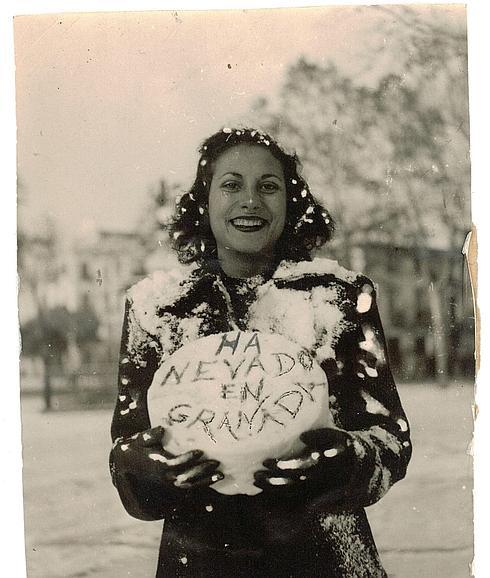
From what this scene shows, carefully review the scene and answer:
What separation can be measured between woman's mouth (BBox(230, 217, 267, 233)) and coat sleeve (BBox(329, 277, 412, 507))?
24 cm

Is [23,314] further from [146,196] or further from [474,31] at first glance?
[474,31]

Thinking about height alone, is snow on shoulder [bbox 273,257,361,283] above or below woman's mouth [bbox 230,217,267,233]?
below

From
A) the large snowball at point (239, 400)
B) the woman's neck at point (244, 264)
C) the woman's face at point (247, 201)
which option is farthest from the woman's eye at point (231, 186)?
the large snowball at point (239, 400)

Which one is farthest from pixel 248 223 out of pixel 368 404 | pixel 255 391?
pixel 368 404

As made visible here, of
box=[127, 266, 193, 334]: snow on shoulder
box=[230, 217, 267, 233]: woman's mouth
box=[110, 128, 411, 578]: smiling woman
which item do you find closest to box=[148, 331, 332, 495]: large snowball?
box=[110, 128, 411, 578]: smiling woman

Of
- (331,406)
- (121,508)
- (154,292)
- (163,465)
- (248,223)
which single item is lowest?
(121,508)

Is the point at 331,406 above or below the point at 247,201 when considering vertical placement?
below

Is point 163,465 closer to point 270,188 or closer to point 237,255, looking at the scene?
point 237,255

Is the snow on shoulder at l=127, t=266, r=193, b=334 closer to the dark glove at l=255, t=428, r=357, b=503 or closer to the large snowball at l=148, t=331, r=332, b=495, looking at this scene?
the large snowball at l=148, t=331, r=332, b=495

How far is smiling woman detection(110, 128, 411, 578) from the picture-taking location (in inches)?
61.7

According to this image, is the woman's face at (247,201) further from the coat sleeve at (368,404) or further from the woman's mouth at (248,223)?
the coat sleeve at (368,404)

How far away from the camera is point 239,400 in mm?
1574

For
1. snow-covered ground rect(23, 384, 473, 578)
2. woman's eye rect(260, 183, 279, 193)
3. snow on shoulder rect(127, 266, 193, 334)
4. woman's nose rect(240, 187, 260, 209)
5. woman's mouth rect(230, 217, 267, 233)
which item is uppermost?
woman's eye rect(260, 183, 279, 193)

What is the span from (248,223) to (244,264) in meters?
0.09
